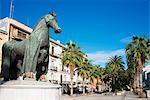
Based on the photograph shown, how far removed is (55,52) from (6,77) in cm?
4532

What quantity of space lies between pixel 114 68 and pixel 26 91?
53.6m

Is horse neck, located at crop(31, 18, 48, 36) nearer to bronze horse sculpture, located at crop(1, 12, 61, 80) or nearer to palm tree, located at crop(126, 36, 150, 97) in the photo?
bronze horse sculpture, located at crop(1, 12, 61, 80)

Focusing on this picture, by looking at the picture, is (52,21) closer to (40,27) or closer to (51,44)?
(40,27)

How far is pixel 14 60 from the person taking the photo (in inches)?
243

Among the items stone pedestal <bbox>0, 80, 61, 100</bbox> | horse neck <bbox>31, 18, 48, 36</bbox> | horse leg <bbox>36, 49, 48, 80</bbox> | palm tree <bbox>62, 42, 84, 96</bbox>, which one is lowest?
stone pedestal <bbox>0, 80, 61, 100</bbox>

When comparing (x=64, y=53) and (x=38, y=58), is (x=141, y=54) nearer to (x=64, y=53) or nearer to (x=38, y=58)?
(x=64, y=53)

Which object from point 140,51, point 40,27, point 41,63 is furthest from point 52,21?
point 140,51

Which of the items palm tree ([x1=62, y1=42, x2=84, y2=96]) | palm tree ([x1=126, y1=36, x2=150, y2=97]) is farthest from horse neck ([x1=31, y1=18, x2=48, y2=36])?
palm tree ([x1=62, y1=42, x2=84, y2=96])

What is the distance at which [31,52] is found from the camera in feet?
19.4

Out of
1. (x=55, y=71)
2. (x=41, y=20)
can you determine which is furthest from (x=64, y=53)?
(x=41, y=20)

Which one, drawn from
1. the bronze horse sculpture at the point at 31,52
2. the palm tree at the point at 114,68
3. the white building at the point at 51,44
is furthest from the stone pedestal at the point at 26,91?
the palm tree at the point at 114,68

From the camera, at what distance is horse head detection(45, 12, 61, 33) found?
20.5 feet

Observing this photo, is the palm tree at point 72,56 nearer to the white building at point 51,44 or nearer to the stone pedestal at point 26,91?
the white building at point 51,44

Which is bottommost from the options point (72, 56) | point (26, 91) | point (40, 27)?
point (26, 91)
